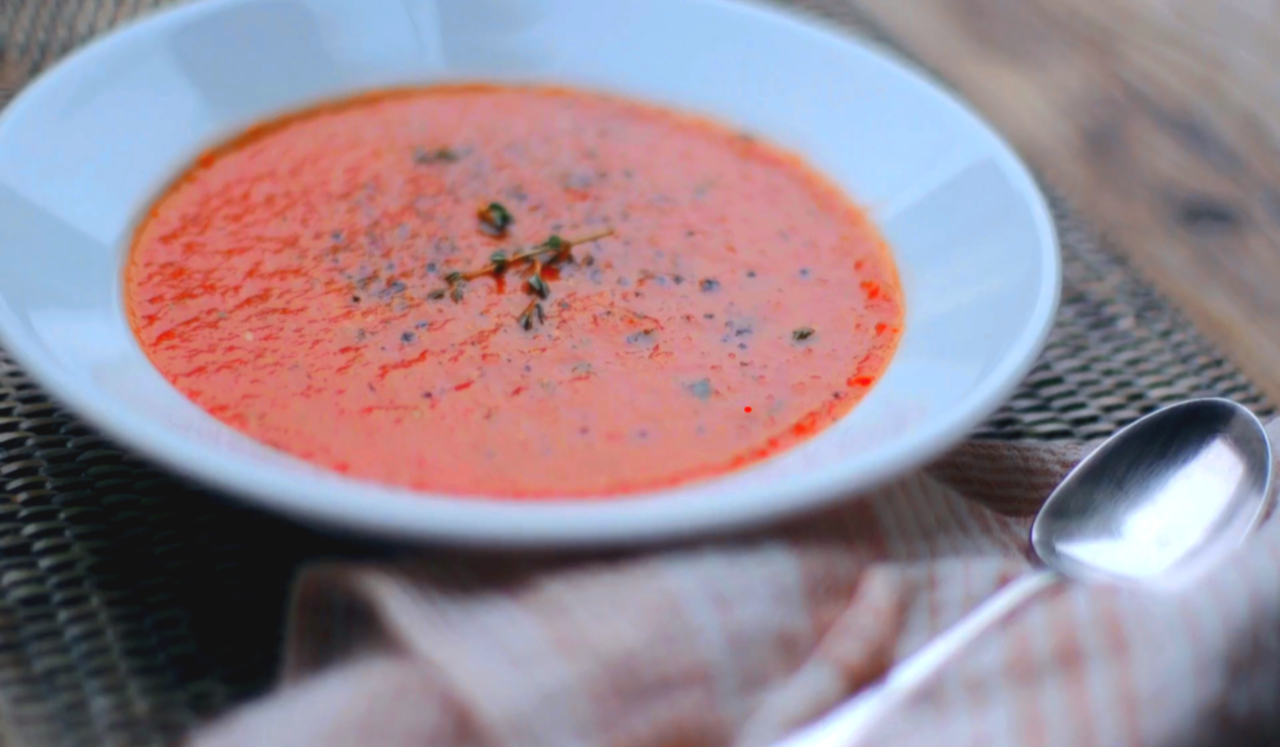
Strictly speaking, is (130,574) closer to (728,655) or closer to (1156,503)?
(728,655)

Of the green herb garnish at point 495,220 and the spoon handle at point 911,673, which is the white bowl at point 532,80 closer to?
the spoon handle at point 911,673

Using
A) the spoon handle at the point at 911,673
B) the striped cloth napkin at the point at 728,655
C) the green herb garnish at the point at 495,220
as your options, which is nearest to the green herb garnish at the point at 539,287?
the green herb garnish at the point at 495,220

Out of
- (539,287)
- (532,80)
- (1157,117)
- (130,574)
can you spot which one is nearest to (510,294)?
(539,287)

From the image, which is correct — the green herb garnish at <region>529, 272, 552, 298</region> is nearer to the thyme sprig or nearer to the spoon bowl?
the thyme sprig

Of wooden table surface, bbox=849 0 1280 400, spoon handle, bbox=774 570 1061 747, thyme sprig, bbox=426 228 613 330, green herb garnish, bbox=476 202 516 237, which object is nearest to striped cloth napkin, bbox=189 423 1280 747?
spoon handle, bbox=774 570 1061 747

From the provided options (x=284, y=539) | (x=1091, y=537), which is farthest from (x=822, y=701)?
(x=284, y=539)
